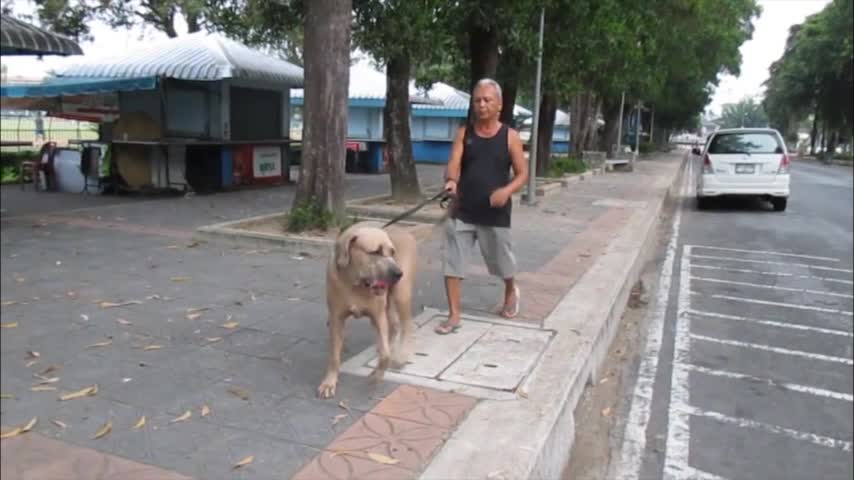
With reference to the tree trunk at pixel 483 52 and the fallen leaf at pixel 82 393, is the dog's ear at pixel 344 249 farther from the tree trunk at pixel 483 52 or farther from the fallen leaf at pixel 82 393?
the tree trunk at pixel 483 52

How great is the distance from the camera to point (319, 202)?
27.2ft

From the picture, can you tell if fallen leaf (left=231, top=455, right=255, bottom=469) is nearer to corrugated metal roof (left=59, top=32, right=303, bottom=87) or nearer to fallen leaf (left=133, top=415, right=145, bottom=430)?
fallen leaf (left=133, top=415, right=145, bottom=430)

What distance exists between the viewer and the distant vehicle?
14.4 m

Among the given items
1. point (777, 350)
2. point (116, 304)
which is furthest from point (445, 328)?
point (777, 350)

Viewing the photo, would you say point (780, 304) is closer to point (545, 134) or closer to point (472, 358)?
point (472, 358)

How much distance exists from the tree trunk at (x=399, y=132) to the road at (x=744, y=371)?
422cm

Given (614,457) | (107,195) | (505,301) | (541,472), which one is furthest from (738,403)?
(107,195)

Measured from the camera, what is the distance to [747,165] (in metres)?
14.5

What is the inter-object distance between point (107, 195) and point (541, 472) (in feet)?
38.4

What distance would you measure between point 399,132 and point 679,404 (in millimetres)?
7575

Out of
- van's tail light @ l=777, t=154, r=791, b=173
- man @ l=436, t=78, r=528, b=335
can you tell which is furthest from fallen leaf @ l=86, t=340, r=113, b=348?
van's tail light @ l=777, t=154, r=791, b=173

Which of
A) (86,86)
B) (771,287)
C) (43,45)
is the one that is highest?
(43,45)

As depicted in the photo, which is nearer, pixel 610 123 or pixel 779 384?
pixel 779 384

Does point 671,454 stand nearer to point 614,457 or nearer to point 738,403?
point 614,457
